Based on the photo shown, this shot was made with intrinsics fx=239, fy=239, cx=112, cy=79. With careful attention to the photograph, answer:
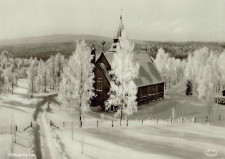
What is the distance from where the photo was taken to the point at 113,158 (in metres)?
7.96

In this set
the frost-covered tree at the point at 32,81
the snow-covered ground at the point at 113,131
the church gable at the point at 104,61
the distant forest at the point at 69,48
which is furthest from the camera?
the church gable at the point at 104,61

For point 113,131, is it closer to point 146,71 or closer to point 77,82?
point 77,82

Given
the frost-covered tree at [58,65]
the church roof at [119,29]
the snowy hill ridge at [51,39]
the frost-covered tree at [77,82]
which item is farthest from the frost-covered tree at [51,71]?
the church roof at [119,29]

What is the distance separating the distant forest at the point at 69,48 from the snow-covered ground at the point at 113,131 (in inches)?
48.1

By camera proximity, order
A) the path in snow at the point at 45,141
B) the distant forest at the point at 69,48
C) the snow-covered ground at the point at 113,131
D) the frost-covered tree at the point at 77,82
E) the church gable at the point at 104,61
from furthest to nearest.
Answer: the church gable at the point at 104,61 → the frost-covered tree at the point at 77,82 → the distant forest at the point at 69,48 → the snow-covered ground at the point at 113,131 → the path in snow at the point at 45,141

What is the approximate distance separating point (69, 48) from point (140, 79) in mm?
3211

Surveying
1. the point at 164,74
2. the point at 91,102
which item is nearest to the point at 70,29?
the point at 91,102

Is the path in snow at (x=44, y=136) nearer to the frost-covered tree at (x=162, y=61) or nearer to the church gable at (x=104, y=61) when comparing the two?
the church gable at (x=104, y=61)

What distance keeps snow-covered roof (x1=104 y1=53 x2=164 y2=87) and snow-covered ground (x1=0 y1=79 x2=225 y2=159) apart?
1.09 metres

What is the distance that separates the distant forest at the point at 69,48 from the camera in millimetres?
8922

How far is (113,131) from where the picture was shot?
8.71 metres

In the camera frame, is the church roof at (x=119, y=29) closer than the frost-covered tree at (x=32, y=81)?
Yes

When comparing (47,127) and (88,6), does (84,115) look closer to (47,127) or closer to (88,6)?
(47,127)

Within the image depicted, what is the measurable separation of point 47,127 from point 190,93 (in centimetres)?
549
